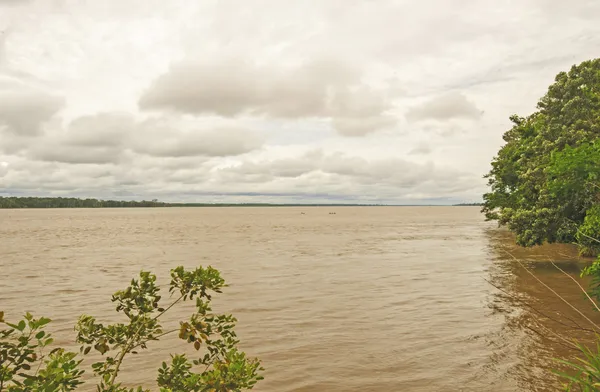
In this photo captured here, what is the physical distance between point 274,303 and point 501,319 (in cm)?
982

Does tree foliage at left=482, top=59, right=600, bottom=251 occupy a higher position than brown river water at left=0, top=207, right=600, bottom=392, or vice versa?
tree foliage at left=482, top=59, right=600, bottom=251

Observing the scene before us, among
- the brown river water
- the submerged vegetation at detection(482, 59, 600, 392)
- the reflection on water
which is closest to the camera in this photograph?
the reflection on water

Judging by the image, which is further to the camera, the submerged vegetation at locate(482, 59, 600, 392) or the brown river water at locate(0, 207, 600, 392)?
the submerged vegetation at locate(482, 59, 600, 392)

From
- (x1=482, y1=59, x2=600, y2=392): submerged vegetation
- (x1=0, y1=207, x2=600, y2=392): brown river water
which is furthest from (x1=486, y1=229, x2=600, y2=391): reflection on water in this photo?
(x1=482, y1=59, x2=600, y2=392): submerged vegetation

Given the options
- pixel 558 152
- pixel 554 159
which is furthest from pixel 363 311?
pixel 558 152

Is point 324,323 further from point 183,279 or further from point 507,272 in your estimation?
point 507,272

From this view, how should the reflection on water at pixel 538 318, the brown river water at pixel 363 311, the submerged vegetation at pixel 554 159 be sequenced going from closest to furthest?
1. the reflection on water at pixel 538 318
2. the brown river water at pixel 363 311
3. the submerged vegetation at pixel 554 159

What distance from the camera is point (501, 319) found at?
16438 millimetres

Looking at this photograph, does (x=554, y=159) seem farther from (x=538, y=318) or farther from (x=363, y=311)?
(x=363, y=311)

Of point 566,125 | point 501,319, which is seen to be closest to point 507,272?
point 566,125

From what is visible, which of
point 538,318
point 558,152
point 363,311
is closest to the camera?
point 538,318

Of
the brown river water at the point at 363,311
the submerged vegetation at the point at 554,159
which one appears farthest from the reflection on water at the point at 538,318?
the submerged vegetation at the point at 554,159

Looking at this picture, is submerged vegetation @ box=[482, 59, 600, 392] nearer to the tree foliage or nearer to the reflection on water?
the tree foliage

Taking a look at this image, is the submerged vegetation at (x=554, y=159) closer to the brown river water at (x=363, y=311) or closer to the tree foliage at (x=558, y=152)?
the tree foliage at (x=558, y=152)
